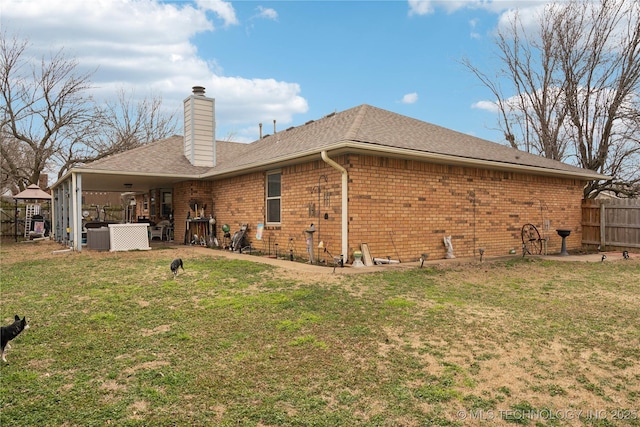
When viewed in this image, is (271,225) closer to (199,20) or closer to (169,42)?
(199,20)

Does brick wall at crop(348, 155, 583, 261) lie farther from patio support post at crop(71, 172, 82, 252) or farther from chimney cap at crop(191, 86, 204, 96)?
chimney cap at crop(191, 86, 204, 96)

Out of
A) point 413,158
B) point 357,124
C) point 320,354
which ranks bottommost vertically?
point 320,354

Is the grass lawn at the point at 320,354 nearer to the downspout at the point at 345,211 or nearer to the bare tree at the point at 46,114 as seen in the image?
the downspout at the point at 345,211

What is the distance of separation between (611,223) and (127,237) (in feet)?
49.0

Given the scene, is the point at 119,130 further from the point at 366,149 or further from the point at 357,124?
the point at 366,149

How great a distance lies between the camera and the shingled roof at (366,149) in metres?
8.70

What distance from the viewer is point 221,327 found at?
4391mm

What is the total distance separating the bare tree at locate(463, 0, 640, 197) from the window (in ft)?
44.2

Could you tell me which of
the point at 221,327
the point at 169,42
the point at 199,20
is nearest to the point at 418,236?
the point at 221,327

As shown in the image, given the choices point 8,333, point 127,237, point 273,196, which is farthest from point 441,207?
point 127,237

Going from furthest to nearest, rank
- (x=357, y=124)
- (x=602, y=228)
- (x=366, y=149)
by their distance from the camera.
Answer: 1. (x=602, y=228)
2. (x=357, y=124)
3. (x=366, y=149)

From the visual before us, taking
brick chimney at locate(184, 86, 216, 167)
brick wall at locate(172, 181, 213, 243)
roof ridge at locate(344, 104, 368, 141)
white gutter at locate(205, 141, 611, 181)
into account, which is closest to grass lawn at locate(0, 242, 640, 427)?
white gutter at locate(205, 141, 611, 181)

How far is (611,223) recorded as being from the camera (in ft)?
44.5

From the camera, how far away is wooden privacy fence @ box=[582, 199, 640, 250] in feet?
43.1
